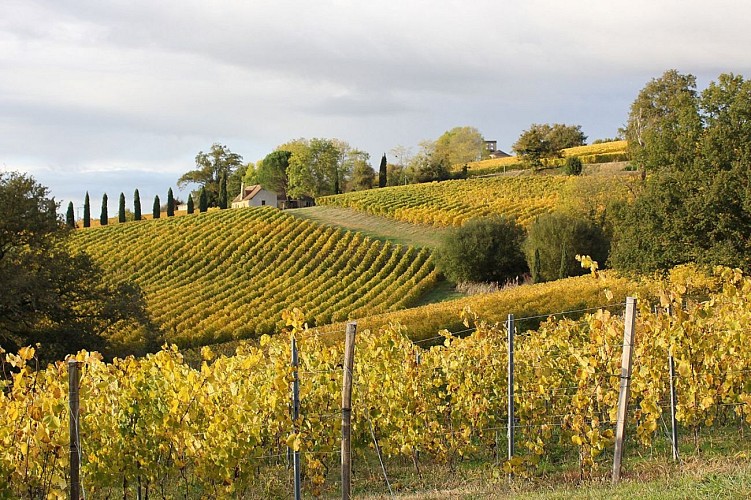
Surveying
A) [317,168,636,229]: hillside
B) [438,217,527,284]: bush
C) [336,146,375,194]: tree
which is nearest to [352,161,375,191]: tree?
[336,146,375,194]: tree

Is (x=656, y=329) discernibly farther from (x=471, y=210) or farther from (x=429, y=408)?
(x=471, y=210)

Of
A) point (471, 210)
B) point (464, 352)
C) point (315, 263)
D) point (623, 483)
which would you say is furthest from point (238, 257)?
point (623, 483)

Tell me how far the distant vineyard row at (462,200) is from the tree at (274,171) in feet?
83.1

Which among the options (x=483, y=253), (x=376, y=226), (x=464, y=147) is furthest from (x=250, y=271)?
(x=464, y=147)

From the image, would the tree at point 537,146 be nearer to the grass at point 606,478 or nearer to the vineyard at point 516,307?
the vineyard at point 516,307

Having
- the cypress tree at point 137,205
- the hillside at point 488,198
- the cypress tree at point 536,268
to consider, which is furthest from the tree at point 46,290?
the cypress tree at point 137,205

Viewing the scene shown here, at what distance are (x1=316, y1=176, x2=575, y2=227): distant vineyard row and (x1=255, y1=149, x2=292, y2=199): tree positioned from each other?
25318 mm

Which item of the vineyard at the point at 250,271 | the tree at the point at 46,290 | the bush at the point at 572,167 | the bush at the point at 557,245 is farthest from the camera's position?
the bush at the point at 572,167

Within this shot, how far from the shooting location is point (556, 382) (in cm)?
908

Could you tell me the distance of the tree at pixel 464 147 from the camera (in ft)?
306

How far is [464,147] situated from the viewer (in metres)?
94.6

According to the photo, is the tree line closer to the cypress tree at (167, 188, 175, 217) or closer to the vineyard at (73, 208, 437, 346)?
the vineyard at (73, 208, 437, 346)

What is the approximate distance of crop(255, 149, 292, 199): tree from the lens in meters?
90.1

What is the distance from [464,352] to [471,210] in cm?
4172
